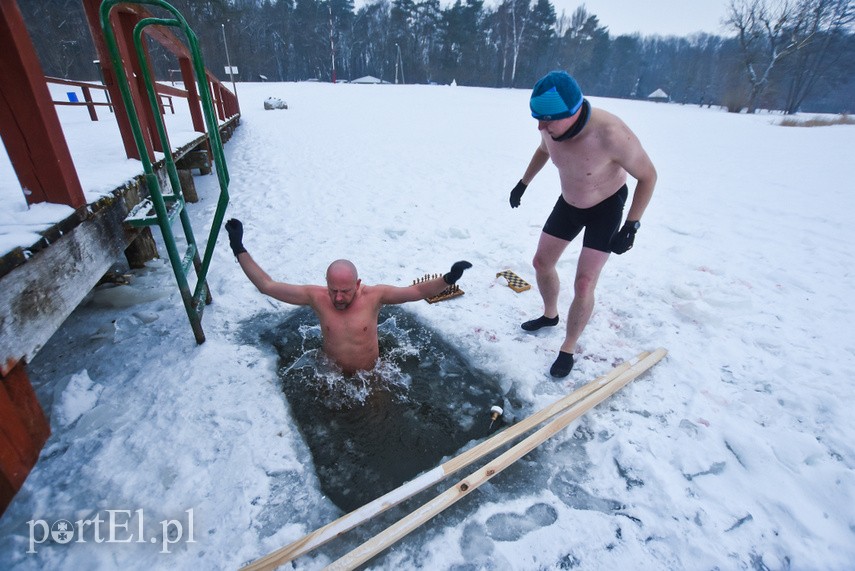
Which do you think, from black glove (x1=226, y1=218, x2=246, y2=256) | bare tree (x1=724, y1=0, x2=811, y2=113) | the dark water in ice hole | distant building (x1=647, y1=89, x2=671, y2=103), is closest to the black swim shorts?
the dark water in ice hole

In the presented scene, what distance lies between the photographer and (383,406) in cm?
244

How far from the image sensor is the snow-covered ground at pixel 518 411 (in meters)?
1.67

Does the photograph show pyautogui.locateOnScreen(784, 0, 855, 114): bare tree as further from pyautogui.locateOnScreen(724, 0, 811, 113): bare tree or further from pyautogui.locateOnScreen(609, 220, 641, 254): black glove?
pyautogui.locateOnScreen(609, 220, 641, 254): black glove

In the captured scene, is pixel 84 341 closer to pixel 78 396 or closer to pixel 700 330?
pixel 78 396

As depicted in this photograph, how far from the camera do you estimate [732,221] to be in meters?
5.55

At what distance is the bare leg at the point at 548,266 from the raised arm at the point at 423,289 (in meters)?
0.92

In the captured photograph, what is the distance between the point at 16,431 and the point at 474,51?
49.1 metres

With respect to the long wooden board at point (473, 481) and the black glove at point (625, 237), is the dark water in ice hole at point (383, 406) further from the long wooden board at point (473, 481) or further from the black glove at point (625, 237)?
the black glove at point (625, 237)

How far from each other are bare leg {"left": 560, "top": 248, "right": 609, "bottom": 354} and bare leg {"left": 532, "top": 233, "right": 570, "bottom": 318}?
234mm

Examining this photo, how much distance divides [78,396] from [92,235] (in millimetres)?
931

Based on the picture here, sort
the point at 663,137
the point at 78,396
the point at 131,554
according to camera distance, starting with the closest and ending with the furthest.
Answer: the point at 131,554 → the point at 78,396 → the point at 663,137

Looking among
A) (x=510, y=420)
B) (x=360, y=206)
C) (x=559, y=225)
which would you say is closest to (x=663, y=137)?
(x=360, y=206)

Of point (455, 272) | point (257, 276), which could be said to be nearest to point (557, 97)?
point (455, 272)

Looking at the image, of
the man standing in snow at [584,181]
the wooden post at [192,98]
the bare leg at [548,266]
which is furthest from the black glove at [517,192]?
the wooden post at [192,98]
